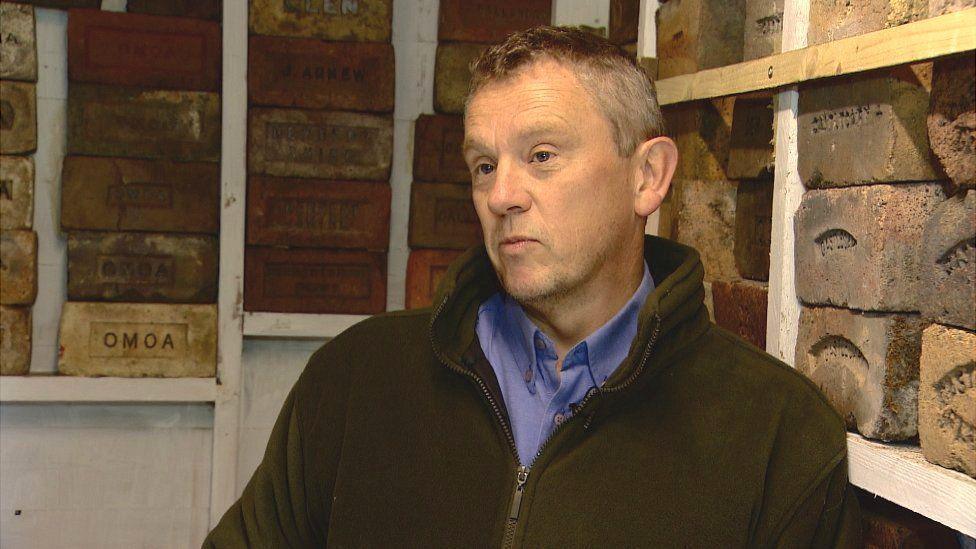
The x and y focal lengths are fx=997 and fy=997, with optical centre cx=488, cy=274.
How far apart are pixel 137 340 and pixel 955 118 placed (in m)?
2.35

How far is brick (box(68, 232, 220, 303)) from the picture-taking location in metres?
2.90

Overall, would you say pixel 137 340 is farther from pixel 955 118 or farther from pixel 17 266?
pixel 955 118

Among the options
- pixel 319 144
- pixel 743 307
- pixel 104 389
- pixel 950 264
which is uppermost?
pixel 319 144

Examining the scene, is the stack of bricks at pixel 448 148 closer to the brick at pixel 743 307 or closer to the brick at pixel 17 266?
the brick at pixel 17 266

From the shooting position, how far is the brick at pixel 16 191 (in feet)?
9.26

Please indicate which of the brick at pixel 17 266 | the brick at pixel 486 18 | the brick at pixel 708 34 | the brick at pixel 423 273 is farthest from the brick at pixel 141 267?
Result: the brick at pixel 708 34

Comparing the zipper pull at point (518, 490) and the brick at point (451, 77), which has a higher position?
the brick at point (451, 77)

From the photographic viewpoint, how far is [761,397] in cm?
140

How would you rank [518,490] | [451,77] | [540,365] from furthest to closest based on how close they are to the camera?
1. [451,77]
2. [540,365]
3. [518,490]

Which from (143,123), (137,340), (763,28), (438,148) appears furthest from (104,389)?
(763,28)

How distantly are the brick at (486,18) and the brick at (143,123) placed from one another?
73 centimetres

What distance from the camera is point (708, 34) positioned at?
1921mm

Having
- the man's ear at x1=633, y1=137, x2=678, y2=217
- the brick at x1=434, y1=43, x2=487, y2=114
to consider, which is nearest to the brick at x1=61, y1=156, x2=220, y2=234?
the brick at x1=434, y1=43, x2=487, y2=114

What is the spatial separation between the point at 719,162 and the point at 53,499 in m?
2.18
